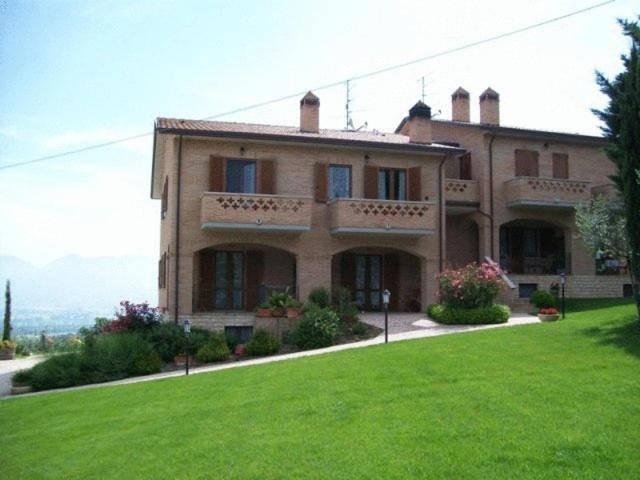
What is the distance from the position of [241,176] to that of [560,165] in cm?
1339

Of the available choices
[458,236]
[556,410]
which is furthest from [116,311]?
[556,410]

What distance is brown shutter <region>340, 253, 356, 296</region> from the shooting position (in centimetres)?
2627

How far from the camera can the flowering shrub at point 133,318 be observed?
21.1 metres

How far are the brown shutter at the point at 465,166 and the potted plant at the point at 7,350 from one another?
790 inches

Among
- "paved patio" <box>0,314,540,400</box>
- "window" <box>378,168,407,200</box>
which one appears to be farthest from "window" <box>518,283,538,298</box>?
"window" <box>378,168,407,200</box>

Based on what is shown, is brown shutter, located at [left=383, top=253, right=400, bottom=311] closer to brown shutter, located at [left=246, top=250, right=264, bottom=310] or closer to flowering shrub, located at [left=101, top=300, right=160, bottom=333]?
brown shutter, located at [left=246, top=250, right=264, bottom=310]

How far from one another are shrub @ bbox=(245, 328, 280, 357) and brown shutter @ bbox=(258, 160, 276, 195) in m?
5.85

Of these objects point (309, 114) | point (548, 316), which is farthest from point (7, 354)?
point (548, 316)

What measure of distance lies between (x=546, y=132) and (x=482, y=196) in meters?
3.76

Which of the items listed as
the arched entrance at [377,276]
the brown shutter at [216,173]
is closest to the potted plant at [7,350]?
the brown shutter at [216,173]

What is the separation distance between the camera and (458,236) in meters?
29.0

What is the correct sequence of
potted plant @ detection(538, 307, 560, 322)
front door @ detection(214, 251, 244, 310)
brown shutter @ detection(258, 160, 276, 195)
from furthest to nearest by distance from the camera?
front door @ detection(214, 251, 244, 310) → brown shutter @ detection(258, 160, 276, 195) → potted plant @ detection(538, 307, 560, 322)

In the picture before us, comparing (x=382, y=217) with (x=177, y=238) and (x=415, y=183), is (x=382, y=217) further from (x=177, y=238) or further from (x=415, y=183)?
(x=177, y=238)

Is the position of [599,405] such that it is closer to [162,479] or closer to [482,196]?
[162,479]
